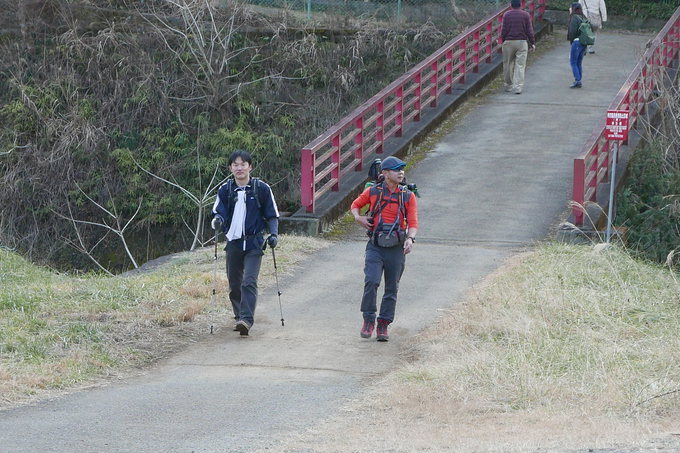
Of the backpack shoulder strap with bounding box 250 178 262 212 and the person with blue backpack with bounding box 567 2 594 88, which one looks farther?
the person with blue backpack with bounding box 567 2 594 88

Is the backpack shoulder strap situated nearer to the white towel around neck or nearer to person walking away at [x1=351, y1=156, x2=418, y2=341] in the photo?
the white towel around neck

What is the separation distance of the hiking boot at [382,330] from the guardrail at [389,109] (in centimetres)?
520

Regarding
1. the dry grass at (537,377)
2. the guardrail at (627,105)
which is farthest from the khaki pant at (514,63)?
the dry grass at (537,377)

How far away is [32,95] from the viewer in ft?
76.8

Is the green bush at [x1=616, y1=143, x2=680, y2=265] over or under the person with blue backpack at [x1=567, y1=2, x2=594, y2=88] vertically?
under

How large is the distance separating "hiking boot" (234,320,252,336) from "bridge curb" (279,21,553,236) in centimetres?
482

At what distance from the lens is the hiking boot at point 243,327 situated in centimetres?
1059

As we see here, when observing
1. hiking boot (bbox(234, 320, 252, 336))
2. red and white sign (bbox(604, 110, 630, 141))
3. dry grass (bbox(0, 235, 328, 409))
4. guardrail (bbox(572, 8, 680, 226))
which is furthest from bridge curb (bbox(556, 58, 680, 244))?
hiking boot (bbox(234, 320, 252, 336))

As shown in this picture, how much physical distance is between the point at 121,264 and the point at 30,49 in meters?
6.07

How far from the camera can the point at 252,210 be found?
420 inches

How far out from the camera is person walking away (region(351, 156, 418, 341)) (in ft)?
33.8

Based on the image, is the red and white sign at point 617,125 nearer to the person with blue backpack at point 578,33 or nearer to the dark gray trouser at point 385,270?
the dark gray trouser at point 385,270

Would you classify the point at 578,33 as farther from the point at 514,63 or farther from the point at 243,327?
the point at 243,327

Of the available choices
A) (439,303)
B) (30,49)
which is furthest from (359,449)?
(30,49)
